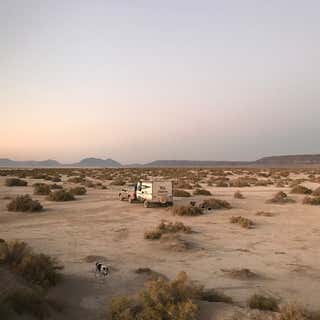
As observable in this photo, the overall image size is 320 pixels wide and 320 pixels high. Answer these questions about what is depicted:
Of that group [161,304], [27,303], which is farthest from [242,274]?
[27,303]

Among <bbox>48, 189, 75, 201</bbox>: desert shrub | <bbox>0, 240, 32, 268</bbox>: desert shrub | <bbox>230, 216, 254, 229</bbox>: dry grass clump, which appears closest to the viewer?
<bbox>0, 240, 32, 268</bbox>: desert shrub

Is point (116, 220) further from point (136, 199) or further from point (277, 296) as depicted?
point (277, 296)

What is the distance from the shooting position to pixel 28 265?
8789mm

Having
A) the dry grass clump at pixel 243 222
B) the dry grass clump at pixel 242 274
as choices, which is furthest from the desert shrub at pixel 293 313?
the dry grass clump at pixel 243 222

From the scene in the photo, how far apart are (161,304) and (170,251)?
612 centimetres

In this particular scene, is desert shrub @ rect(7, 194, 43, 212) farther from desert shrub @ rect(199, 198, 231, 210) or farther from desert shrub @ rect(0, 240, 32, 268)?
desert shrub @ rect(0, 240, 32, 268)

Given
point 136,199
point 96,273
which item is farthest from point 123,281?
point 136,199

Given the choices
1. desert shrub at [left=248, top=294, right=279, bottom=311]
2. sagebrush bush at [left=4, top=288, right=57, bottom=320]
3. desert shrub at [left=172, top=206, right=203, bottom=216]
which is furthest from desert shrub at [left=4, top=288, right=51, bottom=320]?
desert shrub at [left=172, top=206, right=203, bottom=216]

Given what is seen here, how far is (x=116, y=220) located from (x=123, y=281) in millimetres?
9575

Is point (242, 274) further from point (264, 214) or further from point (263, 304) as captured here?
point (264, 214)

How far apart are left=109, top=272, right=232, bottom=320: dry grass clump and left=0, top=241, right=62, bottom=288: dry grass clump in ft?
7.67

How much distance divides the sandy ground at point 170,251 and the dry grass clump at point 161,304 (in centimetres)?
45

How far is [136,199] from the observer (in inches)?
1013

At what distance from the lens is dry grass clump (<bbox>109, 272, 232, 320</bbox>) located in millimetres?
Result: 6789
